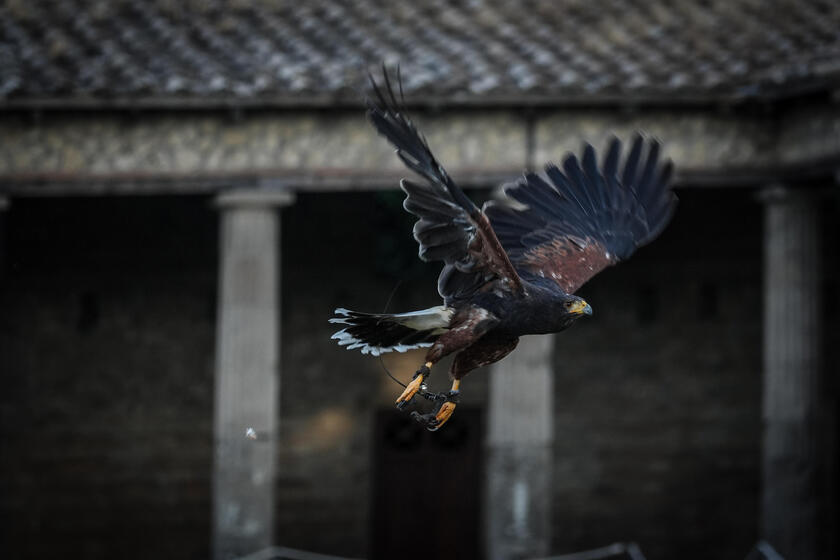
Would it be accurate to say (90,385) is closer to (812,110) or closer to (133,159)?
(133,159)

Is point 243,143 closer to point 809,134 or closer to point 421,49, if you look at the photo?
point 421,49

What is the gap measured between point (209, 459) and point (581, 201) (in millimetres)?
8396

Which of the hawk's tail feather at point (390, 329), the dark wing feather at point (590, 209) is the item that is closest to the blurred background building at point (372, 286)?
the dark wing feather at point (590, 209)

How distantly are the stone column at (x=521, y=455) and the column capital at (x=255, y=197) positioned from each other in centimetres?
229

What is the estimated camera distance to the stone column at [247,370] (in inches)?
448

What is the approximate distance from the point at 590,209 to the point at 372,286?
7588mm

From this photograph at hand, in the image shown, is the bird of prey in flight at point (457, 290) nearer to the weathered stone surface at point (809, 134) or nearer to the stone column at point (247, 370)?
the weathered stone surface at point (809, 134)

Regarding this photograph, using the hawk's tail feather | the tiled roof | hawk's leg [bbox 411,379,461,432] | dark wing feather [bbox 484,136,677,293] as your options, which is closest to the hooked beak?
the hawk's tail feather

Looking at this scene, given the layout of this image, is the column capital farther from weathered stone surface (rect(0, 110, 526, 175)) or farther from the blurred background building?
weathered stone surface (rect(0, 110, 526, 175))

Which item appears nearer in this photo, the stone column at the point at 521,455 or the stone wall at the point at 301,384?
the stone column at the point at 521,455

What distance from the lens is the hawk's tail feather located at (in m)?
5.28

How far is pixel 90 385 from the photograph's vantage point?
14711 mm

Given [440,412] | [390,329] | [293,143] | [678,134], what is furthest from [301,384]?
[440,412]

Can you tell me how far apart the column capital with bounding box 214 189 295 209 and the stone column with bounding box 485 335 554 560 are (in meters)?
2.29
